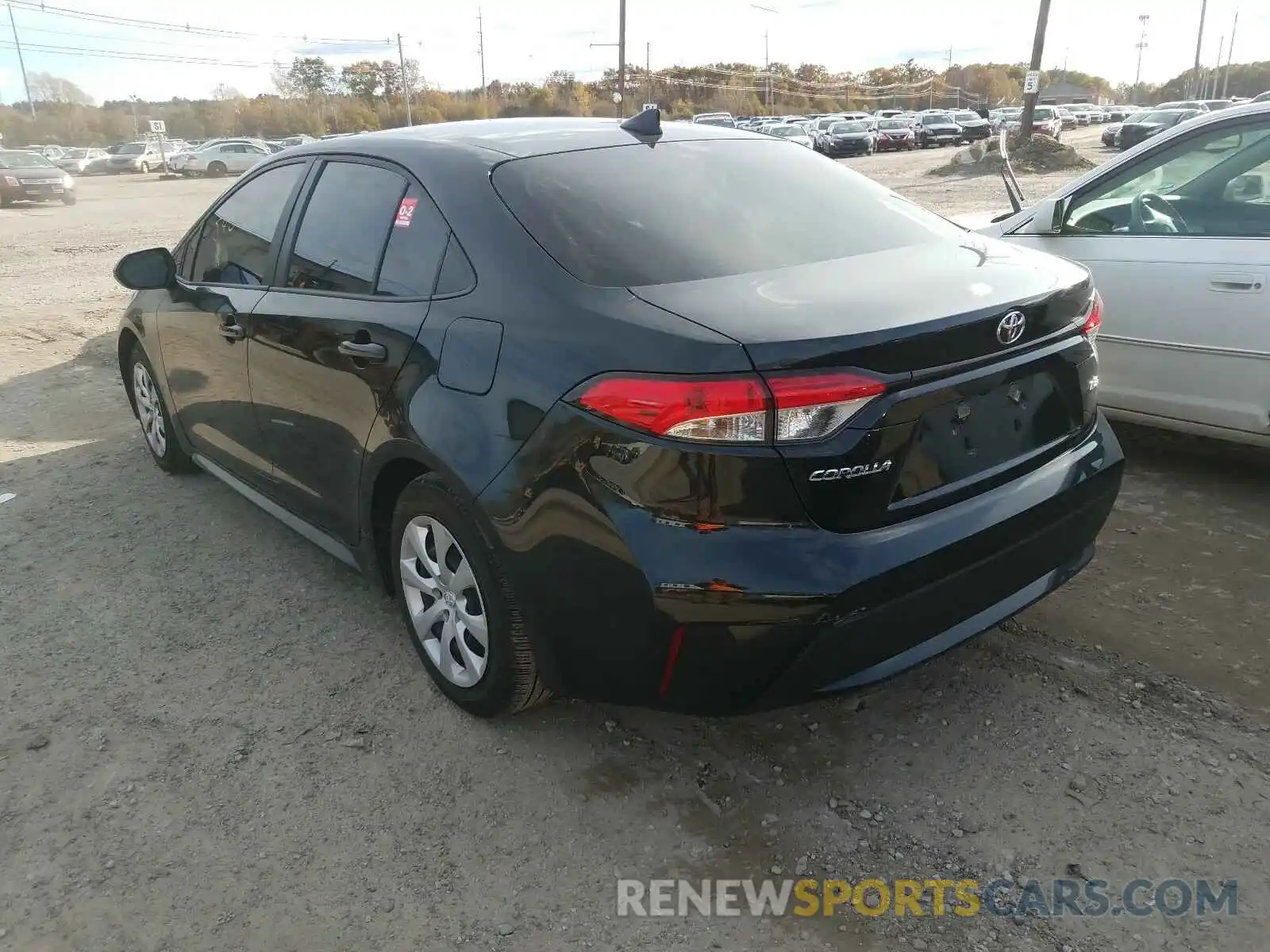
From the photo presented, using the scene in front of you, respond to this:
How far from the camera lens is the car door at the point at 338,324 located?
282cm

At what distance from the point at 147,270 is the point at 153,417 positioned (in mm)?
1068

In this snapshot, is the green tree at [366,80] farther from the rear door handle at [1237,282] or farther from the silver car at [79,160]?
the rear door handle at [1237,282]

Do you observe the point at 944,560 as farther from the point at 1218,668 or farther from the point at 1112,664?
the point at 1218,668

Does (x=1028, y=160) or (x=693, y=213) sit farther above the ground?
(x=1028, y=160)

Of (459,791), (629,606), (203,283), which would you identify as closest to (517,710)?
(459,791)

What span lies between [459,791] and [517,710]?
0.91 feet

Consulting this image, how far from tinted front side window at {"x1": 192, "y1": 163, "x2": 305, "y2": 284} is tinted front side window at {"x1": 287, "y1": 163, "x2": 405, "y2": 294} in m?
0.25

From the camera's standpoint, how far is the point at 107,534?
14.2 ft

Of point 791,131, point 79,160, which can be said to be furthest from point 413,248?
point 79,160

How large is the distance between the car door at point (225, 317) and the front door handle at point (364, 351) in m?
0.78

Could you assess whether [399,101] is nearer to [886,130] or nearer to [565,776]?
[886,130]

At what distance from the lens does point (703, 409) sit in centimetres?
206

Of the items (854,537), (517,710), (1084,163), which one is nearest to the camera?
(854,537)

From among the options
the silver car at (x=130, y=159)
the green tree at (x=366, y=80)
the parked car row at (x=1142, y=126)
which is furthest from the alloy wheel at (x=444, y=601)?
the green tree at (x=366, y=80)
